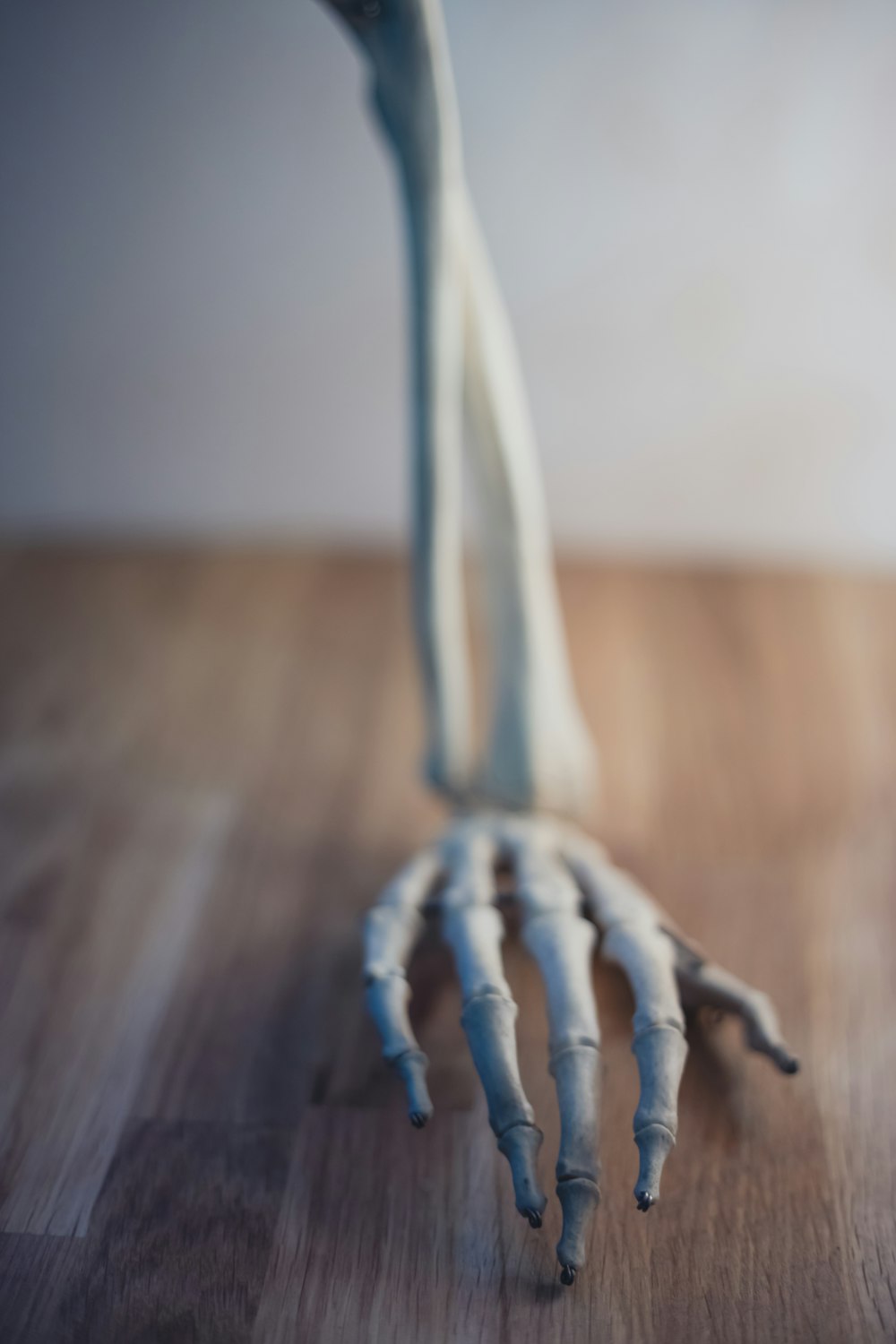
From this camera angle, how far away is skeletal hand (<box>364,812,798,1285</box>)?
15.1 inches

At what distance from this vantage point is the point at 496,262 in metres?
0.78

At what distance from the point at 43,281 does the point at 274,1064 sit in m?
0.57

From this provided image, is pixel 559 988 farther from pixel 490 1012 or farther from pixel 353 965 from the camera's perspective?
pixel 353 965

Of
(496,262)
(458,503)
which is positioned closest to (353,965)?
(458,503)

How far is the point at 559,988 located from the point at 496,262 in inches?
20.5

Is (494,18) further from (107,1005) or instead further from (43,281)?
(107,1005)

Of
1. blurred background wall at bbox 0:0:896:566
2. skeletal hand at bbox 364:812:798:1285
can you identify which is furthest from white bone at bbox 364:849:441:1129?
blurred background wall at bbox 0:0:896:566

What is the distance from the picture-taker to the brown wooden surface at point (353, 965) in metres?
0.40

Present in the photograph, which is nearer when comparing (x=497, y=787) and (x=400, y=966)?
(x=400, y=966)

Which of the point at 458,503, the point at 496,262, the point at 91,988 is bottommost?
the point at 91,988

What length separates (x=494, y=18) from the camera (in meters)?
0.69

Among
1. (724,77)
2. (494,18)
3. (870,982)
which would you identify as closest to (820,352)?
(724,77)

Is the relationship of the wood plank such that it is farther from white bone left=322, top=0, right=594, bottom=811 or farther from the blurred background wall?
the blurred background wall

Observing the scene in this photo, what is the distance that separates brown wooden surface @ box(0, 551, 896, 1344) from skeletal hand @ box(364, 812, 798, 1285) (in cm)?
4
